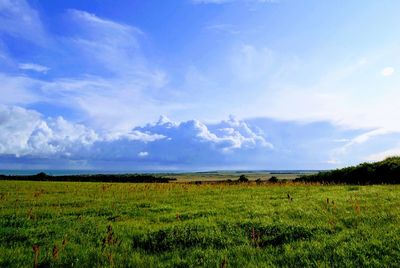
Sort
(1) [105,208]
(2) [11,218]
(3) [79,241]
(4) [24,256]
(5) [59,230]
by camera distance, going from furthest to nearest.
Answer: (1) [105,208] < (2) [11,218] < (5) [59,230] < (3) [79,241] < (4) [24,256]

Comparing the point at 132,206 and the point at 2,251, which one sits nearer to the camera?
the point at 2,251

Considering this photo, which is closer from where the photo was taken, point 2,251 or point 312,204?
point 2,251

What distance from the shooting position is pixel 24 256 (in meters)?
9.14

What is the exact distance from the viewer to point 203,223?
41.5ft

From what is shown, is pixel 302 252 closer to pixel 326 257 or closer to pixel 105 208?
pixel 326 257

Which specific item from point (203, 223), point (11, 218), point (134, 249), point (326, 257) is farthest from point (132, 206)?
point (326, 257)

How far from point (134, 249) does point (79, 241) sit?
210 cm

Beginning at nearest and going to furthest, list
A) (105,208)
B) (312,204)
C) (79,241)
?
(79,241) → (312,204) → (105,208)

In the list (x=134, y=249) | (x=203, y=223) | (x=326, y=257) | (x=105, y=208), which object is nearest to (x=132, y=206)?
(x=105, y=208)

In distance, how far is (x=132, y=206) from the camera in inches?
746

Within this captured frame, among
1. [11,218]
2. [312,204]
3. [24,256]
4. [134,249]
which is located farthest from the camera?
[312,204]

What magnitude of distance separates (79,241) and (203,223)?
168 inches

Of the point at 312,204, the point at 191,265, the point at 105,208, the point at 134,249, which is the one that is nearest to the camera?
the point at 191,265

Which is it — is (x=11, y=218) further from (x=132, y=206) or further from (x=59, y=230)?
(x=132, y=206)
